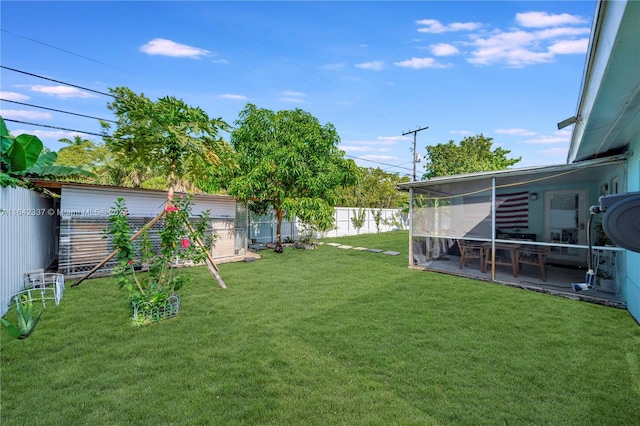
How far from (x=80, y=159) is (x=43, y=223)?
10428 mm

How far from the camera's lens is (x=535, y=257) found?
8.02 metres

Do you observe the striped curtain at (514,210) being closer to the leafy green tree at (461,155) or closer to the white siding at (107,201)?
the white siding at (107,201)

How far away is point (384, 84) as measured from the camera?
14039mm

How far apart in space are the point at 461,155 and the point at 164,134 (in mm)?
20115

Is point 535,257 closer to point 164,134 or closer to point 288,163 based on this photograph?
point 288,163

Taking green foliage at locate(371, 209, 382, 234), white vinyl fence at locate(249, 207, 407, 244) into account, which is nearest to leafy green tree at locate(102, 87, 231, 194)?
white vinyl fence at locate(249, 207, 407, 244)

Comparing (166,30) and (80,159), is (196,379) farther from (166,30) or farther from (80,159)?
(80,159)

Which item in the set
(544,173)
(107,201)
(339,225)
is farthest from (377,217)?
(107,201)

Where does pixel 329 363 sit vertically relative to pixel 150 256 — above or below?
below

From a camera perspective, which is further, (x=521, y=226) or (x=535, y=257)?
(x=521, y=226)

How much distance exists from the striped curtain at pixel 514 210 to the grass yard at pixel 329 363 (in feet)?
13.9

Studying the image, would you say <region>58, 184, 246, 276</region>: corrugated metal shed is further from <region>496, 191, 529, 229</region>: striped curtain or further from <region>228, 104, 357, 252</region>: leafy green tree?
<region>496, 191, 529, 229</region>: striped curtain

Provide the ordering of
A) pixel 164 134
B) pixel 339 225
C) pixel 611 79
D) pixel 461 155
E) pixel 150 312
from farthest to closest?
pixel 461 155 < pixel 339 225 < pixel 164 134 < pixel 150 312 < pixel 611 79

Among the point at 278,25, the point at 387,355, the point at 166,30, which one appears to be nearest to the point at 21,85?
the point at 166,30
